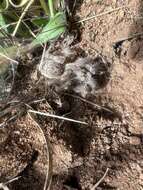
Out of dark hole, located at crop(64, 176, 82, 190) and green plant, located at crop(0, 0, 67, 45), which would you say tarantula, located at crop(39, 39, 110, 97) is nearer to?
green plant, located at crop(0, 0, 67, 45)

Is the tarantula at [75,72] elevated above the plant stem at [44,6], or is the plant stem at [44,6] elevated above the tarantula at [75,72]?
the plant stem at [44,6]

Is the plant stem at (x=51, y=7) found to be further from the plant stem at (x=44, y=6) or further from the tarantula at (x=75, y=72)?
the tarantula at (x=75, y=72)

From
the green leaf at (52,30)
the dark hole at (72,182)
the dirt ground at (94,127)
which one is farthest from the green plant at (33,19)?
the dark hole at (72,182)

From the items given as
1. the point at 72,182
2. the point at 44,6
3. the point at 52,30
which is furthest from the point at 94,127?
the point at 44,6

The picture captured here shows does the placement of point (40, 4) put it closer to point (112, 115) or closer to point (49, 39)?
point (49, 39)

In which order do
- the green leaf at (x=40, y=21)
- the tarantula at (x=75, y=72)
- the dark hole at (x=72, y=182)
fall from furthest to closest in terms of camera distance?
the green leaf at (x=40, y=21), the tarantula at (x=75, y=72), the dark hole at (x=72, y=182)

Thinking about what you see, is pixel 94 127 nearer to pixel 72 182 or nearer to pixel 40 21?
pixel 72 182

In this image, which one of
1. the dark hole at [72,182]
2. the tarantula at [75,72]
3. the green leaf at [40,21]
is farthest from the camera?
the green leaf at [40,21]
